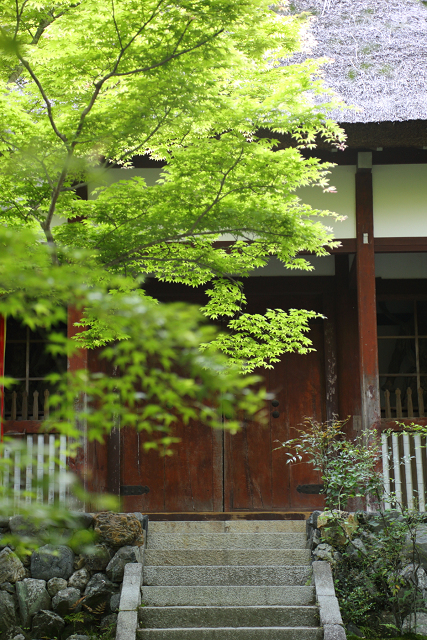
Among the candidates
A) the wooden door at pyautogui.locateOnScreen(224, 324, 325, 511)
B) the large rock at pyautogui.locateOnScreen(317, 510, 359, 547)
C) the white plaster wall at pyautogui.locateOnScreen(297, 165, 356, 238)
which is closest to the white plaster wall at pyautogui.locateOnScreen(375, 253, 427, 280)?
the wooden door at pyautogui.locateOnScreen(224, 324, 325, 511)

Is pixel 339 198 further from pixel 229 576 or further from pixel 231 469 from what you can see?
pixel 229 576

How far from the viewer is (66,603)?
466cm

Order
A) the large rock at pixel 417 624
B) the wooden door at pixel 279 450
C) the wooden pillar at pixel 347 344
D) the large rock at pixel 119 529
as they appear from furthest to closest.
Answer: the wooden door at pixel 279 450
the wooden pillar at pixel 347 344
the large rock at pixel 119 529
the large rock at pixel 417 624

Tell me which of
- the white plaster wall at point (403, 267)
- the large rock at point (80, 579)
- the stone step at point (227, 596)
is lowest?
the stone step at point (227, 596)

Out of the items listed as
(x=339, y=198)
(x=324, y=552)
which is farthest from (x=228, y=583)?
(x=339, y=198)

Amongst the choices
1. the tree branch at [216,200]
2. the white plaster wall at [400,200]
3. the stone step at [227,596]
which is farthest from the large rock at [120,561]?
the white plaster wall at [400,200]

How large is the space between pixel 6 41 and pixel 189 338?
4.19 ft

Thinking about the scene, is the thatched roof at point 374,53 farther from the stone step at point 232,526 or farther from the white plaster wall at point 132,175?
the stone step at point 232,526

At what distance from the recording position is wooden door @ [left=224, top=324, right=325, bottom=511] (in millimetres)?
6926

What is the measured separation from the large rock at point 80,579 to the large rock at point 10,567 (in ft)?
1.38

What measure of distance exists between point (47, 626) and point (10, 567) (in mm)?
571

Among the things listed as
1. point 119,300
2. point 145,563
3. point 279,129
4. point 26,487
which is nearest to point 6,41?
point 119,300

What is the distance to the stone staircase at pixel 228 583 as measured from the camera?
425 cm

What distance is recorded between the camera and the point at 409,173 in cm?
612
